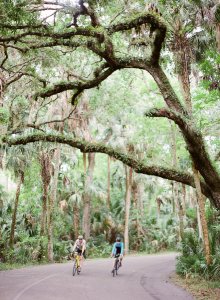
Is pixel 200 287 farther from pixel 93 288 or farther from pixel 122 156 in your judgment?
pixel 122 156

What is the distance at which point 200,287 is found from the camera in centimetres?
1244

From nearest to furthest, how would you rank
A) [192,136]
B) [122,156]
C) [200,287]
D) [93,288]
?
[93,288]
[200,287]
[192,136]
[122,156]

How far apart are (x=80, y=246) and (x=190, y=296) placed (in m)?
6.56

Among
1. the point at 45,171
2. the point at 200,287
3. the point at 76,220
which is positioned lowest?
the point at 200,287

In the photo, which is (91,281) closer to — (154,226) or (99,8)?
(99,8)

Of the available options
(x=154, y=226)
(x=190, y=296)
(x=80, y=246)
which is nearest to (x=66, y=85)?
(x=80, y=246)

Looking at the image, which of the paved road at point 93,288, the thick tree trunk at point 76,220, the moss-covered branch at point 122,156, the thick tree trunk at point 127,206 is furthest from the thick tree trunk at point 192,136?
the thick tree trunk at point 127,206

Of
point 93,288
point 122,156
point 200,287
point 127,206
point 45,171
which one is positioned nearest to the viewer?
point 93,288

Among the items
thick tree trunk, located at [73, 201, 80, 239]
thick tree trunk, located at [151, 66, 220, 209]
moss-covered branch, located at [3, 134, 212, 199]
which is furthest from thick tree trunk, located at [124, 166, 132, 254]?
thick tree trunk, located at [151, 66, 220, 209]

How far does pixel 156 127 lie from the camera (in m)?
29.0

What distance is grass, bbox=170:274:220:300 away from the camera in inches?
437

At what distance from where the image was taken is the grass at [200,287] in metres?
11.1

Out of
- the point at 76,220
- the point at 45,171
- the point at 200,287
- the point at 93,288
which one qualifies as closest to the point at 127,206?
the point at 76,220

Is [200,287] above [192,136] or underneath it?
underneath
